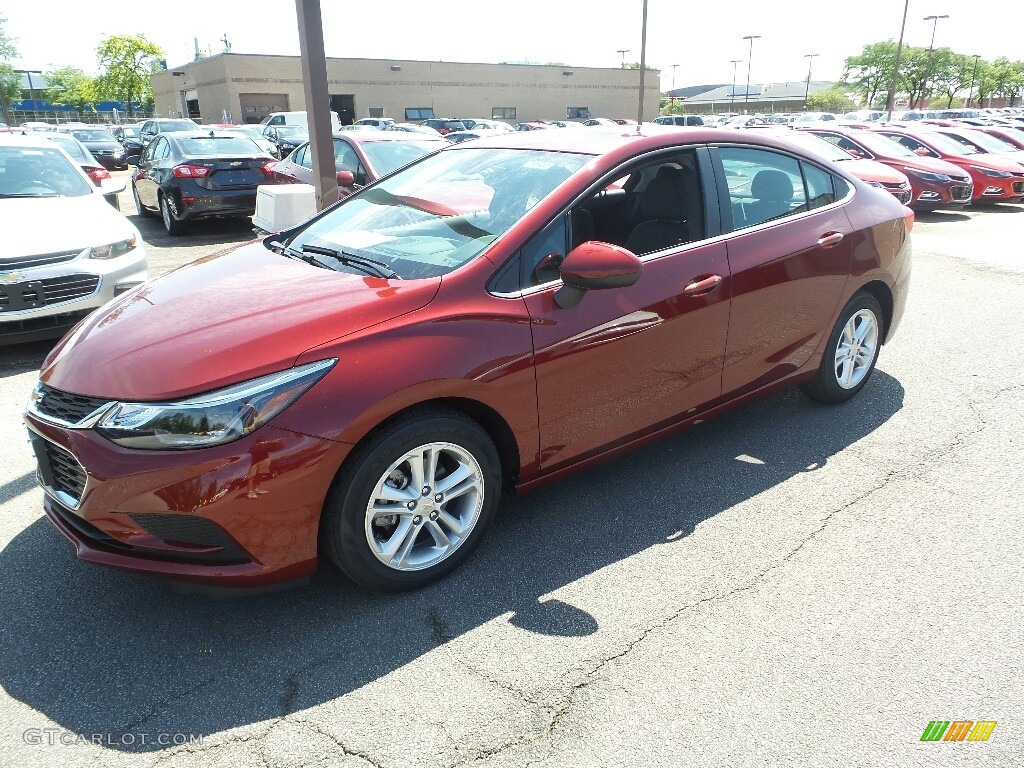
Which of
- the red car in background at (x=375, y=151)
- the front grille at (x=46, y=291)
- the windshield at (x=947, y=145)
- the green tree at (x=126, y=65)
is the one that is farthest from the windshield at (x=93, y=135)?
the green tree at (x=126, y=65)

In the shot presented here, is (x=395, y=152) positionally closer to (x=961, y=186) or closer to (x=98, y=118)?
(x=961, y=186)

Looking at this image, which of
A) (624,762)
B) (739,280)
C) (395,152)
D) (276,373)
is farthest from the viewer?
(395,152)

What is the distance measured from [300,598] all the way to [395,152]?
730 centimetres

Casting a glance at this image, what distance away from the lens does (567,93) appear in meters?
61.2

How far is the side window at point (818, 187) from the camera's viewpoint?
4250mm

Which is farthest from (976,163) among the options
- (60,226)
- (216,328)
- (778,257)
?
(216,328)

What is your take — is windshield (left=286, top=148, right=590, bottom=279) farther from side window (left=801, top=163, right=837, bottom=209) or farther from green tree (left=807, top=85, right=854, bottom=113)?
green tree (left=807, top=85, right=854, bottom=113)

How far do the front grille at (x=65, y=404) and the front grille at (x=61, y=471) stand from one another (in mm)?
106

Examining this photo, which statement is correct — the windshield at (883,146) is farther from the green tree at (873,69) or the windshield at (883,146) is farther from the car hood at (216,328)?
the green tree at (873,69)

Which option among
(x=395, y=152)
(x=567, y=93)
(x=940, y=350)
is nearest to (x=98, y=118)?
(x=567, y=93)

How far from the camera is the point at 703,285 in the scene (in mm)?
3531

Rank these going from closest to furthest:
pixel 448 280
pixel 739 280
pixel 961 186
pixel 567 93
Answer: pixel 448 280 < pixel 739 280 < pixel 961 186 < pixel 567 93

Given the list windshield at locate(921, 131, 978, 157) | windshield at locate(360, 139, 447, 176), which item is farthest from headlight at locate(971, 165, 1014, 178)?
windshield at locate(360, 139, 447, 176)

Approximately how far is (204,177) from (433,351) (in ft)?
31.5
